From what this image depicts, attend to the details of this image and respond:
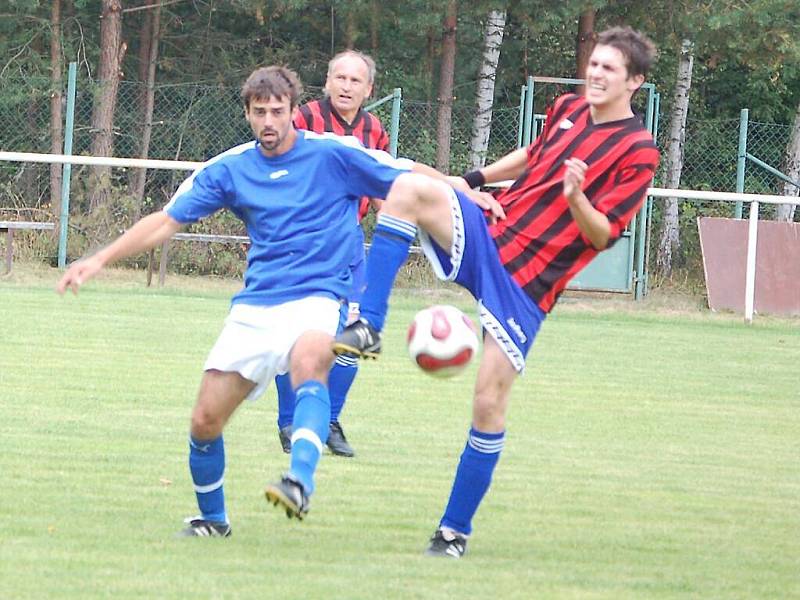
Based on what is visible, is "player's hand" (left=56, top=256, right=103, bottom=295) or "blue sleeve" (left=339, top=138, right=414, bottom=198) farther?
"blue sleeve" (left=339, top=138, right=414, bottom=198)

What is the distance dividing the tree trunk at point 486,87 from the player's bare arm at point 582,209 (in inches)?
605

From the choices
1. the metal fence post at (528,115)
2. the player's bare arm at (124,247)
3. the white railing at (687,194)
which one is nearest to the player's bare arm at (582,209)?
the player's bare arm at (124,247)

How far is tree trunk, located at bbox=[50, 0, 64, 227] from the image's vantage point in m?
19.5

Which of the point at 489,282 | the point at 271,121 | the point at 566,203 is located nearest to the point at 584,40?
the point at 566,203

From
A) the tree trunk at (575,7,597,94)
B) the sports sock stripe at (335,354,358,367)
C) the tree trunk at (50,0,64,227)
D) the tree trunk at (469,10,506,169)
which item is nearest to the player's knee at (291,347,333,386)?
the sports sock stripe at (335,354,358,367)

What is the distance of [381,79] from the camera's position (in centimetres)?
2347

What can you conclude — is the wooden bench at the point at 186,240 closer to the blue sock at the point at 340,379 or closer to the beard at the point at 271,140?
the blue sock at the point at 340,379

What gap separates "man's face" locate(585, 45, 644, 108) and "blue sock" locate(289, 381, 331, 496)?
4.70 ft

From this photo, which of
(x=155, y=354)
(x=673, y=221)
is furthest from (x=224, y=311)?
(x=673, y=221)

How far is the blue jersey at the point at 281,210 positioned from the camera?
5457mm

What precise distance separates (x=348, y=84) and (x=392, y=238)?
9.08 feet

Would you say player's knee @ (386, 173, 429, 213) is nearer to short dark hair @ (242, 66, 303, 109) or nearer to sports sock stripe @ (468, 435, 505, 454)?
short dark hair @ (242, 66, 303, 109)

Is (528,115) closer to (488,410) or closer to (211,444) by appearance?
(488,410)

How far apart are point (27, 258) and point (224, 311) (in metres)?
4.21
